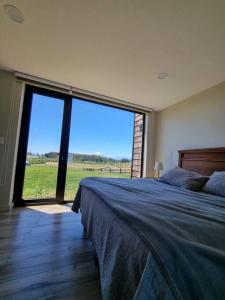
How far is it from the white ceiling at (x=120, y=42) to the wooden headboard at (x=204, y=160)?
1.20 meters

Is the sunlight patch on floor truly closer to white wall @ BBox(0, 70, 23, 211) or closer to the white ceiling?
white wall @ BBox(0, 70, 23, 211)

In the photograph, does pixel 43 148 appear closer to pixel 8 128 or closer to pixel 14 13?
pixel 8 128

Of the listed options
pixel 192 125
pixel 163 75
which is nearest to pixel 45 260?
pixel 163 75

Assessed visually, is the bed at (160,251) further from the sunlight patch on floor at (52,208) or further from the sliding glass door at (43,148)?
the sliding glass door at (43,148)

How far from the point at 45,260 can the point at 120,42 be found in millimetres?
2590

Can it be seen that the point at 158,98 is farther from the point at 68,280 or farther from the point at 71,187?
the point at 68,280

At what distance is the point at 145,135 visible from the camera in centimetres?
442

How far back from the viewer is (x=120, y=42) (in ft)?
6.91

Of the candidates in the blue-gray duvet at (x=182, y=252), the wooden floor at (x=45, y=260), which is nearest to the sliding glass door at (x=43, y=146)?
the wooden floor at (x=45, y=260)

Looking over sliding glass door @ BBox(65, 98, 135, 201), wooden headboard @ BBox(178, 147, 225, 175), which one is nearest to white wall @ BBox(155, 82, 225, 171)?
wooden headboard @ BBox(178, 147, 225, 175)

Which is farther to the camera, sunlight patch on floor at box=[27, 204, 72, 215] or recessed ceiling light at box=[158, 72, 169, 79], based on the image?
sunlight patch on floor at box=[27, 204, 72, 215]

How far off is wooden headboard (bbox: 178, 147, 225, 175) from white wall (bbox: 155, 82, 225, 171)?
14 cm

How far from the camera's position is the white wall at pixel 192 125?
9.59ft

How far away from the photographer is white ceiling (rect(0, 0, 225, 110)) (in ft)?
5.49
